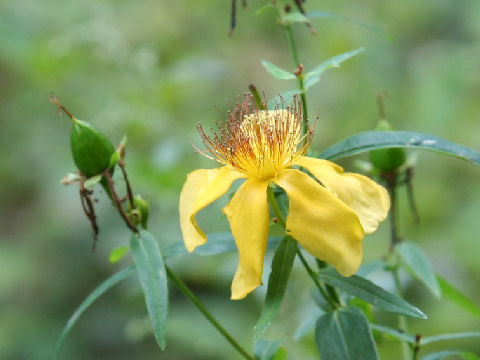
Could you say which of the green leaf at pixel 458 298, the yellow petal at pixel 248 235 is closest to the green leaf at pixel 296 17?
the yellow petal at pixel 248 235

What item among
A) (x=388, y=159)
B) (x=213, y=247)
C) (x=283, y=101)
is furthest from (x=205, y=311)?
(x=388, y=159)

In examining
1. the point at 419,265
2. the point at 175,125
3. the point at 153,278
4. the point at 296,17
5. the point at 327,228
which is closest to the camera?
the point at 327,228

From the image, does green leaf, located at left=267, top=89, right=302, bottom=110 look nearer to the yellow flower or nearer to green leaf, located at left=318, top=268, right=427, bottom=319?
the yellow flower

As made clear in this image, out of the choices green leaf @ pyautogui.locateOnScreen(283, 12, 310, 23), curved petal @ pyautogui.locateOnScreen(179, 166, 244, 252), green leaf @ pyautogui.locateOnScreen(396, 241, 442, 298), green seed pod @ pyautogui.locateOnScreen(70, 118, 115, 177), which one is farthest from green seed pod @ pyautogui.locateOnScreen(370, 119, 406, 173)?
green seed pod @ pyautogui.locateOnScreen(70, 118, 115, 177)

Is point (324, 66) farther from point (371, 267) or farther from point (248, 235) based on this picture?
point (371, 267)

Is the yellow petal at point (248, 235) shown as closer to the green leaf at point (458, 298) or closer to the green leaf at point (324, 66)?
the green leaf at point (324, 66)

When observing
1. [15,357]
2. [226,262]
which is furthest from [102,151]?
[15,357]

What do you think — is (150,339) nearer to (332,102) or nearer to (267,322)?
(332,102)
